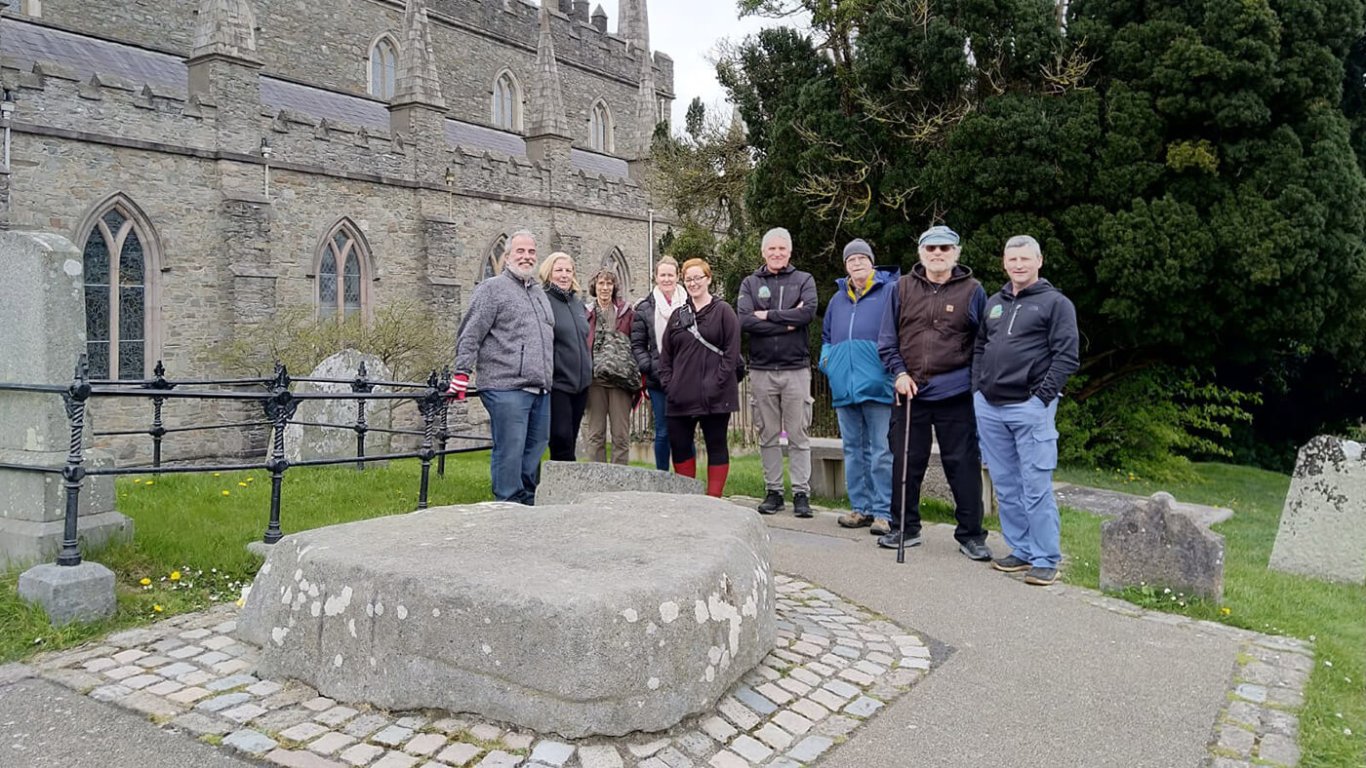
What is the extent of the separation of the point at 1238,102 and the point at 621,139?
2729cm

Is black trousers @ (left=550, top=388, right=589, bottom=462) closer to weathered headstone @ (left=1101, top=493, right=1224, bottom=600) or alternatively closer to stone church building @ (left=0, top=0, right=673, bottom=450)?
weathered headstone @ (left=1101, top=493, right=1224, bottom=600)

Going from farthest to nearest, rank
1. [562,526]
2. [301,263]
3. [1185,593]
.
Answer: [301,263] → [1185,593] → [562,526]

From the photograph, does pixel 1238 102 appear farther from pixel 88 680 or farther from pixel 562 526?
pixel 88 680

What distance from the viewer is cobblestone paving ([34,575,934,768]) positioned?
9.98 ft

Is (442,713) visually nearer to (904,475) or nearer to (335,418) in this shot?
(904,475)

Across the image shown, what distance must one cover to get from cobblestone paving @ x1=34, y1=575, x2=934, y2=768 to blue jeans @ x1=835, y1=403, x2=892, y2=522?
7.33ft

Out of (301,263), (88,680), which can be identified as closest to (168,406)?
(301,263)

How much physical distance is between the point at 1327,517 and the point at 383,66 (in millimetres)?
26849

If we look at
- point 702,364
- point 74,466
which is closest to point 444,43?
point 702,364

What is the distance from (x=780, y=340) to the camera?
6.74 meters

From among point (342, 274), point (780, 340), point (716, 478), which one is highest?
point (342, 274)

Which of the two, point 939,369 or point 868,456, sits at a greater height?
point 939,369

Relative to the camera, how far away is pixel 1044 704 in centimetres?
359

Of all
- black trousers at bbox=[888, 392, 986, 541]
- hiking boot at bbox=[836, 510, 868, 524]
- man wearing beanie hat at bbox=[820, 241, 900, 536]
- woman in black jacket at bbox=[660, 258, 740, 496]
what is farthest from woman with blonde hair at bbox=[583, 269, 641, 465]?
black trousers at bbox=[888, 392, 986, 541]
